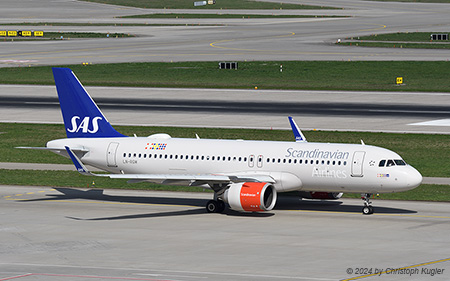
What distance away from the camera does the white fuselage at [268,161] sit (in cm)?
4653

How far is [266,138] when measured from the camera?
72750 mm

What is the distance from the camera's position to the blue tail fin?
5284 centimetres

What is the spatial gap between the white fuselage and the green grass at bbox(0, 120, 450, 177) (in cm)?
1328

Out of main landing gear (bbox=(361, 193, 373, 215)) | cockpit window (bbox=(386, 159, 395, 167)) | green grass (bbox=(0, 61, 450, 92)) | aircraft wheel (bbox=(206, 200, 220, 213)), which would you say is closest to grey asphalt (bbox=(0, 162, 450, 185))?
aircraft wheel (bbox=(206, 200, 220, 213))

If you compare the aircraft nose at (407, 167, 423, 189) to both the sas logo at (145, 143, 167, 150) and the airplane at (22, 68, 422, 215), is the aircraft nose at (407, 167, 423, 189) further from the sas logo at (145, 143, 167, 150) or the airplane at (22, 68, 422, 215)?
the sas logo at (145, 143, 167, 150)

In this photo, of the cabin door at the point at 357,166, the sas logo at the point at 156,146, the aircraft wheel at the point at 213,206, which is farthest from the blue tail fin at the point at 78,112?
the cabin door at the point at 357,166

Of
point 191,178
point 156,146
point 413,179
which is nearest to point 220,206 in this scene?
point 191,178

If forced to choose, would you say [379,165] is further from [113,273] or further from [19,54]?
[19,54]

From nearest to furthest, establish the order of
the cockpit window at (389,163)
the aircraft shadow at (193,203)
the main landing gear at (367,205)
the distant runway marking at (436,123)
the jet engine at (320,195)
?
the cockpit window at (389,163)
the main landing gear at (367,205)
the aircraft shadow at (193,203)
the jet engine at (320,195)
the distant runway marking at (436,123)

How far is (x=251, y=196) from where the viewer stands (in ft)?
150

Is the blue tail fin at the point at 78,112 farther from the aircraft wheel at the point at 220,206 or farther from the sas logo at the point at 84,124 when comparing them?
the aircraft wheel at the point at 220,206

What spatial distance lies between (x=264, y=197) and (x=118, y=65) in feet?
270

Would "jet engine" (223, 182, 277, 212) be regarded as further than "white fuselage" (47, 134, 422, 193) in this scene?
No

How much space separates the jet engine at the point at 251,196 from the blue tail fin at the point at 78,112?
10.1 meters
